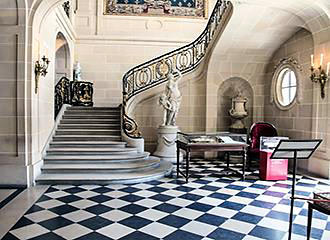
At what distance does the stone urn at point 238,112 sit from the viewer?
8539mm

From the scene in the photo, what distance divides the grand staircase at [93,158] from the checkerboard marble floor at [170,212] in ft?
0.88

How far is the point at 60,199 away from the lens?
4.54 meters

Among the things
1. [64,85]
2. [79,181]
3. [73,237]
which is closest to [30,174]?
[79,181]

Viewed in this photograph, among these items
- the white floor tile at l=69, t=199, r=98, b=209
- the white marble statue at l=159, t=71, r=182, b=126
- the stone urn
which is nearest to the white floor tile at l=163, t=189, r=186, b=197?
the white floor tile at l=69, t=199, r=98, b=209

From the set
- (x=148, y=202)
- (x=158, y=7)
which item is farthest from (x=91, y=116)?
(x=158, y=7)

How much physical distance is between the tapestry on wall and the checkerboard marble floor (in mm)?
7180

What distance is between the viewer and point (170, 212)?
4.00 meters

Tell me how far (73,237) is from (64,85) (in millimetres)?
6631

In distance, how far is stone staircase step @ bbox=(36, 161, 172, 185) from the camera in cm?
540

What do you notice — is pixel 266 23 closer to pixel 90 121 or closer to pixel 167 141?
pixel 167 141

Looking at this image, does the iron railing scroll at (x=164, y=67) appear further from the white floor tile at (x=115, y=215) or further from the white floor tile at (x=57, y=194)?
the white floor tile at (x=115, y=215)

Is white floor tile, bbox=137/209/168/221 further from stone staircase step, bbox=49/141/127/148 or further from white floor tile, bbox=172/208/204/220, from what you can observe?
stone staircase step, bbox=49/141/127/148

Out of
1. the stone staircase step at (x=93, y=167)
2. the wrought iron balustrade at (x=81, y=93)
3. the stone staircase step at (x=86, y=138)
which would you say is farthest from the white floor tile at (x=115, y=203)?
the wrought iron balustrade at (x=81, y=93)

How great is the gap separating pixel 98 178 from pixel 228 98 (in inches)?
208
